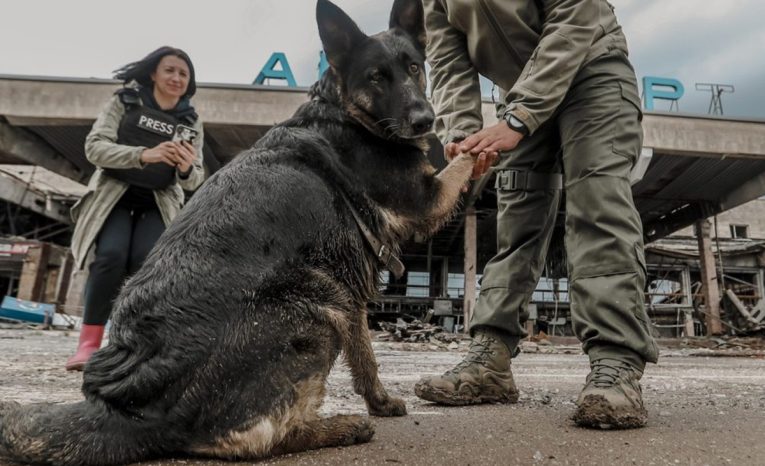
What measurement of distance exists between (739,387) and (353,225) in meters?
3.38

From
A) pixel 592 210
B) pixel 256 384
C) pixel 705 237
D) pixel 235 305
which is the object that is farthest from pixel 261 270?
pixel 705 237

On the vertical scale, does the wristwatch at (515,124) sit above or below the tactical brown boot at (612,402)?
above

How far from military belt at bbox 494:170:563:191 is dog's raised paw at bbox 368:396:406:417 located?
4.30 ft

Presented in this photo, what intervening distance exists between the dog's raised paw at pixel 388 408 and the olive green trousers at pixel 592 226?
2.21 ft

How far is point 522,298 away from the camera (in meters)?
2.83

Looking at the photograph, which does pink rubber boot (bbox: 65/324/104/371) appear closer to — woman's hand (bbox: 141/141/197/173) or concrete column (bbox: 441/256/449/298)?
woman's hand (bbox: 141/141/197/173)

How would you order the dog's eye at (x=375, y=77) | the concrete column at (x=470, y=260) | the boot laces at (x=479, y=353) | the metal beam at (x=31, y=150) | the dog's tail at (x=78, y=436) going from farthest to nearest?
the concrete column at (x=470, y=260) < the metal beam at (x=31, y=150) < the boot laces at (x=479, y=353) < the dog's eye at (x=375, y=77) < the dog's tail at (x=78, y=436)

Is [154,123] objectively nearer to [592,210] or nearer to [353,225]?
[353,225]

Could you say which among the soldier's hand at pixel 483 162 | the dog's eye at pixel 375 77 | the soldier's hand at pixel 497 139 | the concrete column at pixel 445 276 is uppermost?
the concrete column at pixel 445 276

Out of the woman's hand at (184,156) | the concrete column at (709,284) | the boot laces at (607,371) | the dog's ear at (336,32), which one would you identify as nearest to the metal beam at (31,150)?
the woman's hand at (184,156)

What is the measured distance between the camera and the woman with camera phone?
3.63 meters

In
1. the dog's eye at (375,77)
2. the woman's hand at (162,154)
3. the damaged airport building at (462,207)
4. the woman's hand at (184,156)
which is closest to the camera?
the dog's eye at (375,77)

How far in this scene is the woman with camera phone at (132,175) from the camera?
3.63m

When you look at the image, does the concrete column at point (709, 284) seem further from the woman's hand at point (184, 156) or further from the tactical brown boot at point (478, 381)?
the woman's hand at point (184, 156)
